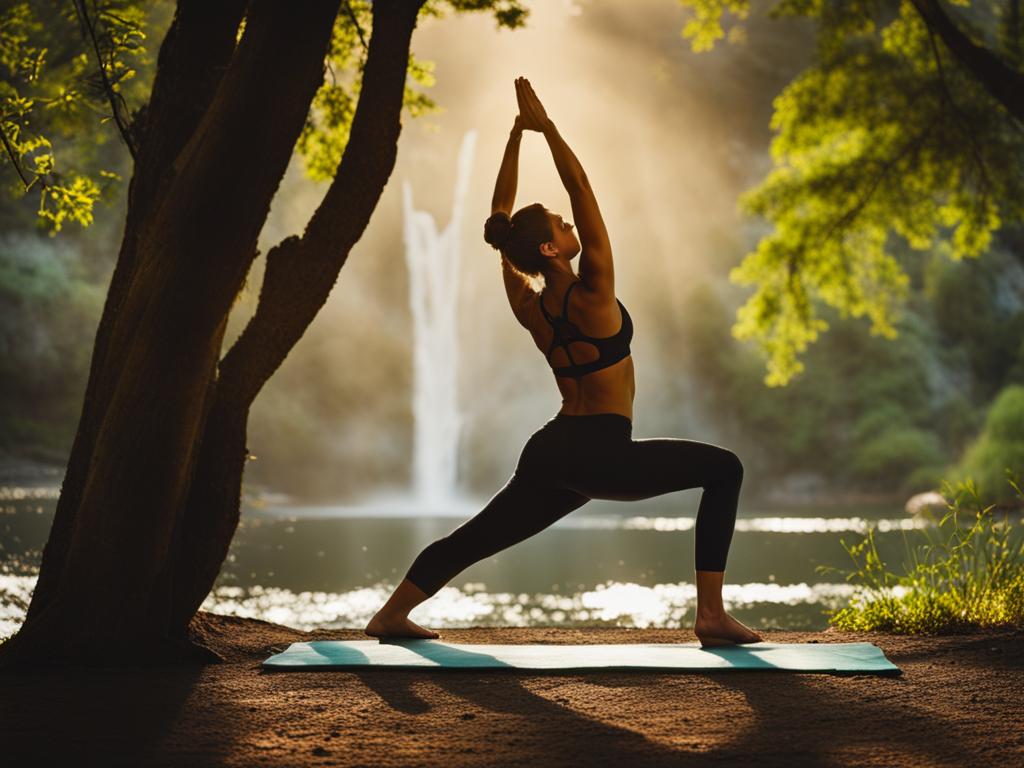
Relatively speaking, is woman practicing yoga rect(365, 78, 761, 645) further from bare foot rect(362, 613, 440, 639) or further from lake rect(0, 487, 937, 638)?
lake rect(0, 487, 937, 638)

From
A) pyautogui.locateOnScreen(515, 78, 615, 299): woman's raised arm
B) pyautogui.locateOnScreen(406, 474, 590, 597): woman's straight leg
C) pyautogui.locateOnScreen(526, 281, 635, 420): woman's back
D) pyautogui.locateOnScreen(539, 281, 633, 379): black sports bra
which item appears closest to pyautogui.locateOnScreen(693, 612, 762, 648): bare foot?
pyautogui.locateOnScreen(406, 474, 590, 597): woman's straight leg

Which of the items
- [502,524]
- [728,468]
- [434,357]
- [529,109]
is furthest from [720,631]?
[434,357]

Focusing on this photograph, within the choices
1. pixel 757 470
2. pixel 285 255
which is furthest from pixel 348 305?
pixel 285 255

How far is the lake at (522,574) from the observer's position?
410 inches

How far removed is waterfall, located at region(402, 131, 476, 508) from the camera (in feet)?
123

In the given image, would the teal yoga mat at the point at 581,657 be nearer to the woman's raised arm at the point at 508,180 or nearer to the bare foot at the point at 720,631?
the bare foot at the point at 720,631

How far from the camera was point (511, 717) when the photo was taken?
3.64 meters

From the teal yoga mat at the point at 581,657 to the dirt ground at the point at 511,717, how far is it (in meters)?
0.07

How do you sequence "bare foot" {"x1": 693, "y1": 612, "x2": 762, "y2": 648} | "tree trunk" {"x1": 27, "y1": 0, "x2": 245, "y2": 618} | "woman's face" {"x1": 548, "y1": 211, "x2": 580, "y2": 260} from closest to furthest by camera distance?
"woman's face" {"x1": 548, "y1": 211, "x2": 580, "y2": 260} → "bare foot" {"x1": 693, "y1": 612, "x2": 762, "y2": 648} → "tree trunk" {"x1": 27, "y1": 0, "x2": 245, "y2": 618}

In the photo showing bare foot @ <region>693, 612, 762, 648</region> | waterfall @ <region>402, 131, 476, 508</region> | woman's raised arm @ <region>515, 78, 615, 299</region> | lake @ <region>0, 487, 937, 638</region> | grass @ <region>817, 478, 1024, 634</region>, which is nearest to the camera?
woman's raised arm @ <region>515, 78, 615, 299</region>

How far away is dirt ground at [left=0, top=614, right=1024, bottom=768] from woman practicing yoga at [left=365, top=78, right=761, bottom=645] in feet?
2.14

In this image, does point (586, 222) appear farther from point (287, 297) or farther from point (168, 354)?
point (168, 354)

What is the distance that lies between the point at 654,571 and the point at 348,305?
32.2 metres

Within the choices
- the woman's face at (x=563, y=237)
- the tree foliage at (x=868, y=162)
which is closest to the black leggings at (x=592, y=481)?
the woman's face at (x=563, y=237)
